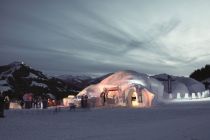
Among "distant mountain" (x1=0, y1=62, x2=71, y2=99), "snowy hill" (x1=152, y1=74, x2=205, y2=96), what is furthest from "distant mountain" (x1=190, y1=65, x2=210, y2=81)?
"distant mountain" (x1=0, y1=62, x2=71, y2=99)

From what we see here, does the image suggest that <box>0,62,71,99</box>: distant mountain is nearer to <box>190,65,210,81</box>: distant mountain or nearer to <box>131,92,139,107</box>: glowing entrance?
<box>190,65,210,81</box>: distant mountain

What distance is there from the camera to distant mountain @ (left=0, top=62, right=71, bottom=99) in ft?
285

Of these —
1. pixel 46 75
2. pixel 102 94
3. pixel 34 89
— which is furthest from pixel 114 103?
pixel 46 75

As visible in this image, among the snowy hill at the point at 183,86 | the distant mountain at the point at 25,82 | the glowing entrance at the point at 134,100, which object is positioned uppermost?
the distant mountain at the point at 25,82

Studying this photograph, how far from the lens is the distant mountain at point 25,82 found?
86925 mm

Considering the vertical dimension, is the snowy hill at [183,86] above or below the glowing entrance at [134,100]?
above

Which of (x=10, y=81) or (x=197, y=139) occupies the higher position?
(x=10, y=81)

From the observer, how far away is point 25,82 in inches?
3711

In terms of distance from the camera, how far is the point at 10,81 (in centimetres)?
9131


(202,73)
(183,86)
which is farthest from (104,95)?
(202,73)

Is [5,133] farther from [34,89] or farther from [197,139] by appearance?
[34,89]

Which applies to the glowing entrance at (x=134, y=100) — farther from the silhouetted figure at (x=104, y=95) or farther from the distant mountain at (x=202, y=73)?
A: the distant mountain at (x=202, y=73)

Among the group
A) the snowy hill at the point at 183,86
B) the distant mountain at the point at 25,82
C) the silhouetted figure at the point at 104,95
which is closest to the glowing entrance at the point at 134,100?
the silhouetted figure at the point at 104,95

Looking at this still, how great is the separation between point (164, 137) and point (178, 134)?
0.97 metres
